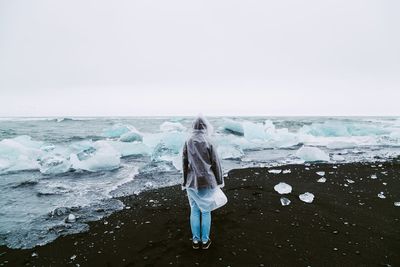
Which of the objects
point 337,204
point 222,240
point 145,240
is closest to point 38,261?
point 145,240

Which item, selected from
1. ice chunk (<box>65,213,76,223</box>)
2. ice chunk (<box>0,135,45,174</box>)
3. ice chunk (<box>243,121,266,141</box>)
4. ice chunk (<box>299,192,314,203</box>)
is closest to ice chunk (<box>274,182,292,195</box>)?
ice chunk (<box>299,192,314,203</box>)

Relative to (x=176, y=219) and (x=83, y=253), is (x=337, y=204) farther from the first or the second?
(x=83, y=253)

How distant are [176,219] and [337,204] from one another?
112 inches

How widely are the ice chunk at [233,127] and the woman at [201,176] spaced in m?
15.1

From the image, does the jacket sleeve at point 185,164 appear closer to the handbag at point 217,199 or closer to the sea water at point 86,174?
the sea water at point 86,174

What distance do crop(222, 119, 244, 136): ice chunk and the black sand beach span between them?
500 inches

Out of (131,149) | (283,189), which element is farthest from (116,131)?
(283,189)

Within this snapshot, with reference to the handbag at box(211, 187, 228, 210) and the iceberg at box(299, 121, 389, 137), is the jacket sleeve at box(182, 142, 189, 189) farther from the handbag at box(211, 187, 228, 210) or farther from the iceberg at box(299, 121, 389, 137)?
the iceberg at box(299, 121, 389, 137)

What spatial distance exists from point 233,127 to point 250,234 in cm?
1510

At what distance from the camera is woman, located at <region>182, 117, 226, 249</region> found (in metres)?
3.43

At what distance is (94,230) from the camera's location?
4.16m

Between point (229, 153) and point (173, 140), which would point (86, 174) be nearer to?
point (173, 140)

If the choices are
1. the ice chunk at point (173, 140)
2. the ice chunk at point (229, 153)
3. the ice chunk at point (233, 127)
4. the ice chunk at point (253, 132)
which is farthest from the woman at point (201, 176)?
the ice chunk at point (233, 127)

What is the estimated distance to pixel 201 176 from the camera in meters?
3.41
